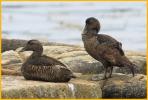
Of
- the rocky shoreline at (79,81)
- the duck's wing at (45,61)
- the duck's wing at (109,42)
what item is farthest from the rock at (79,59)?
the duck's wing at (45,61)

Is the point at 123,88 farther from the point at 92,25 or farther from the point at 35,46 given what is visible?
the point at 35,46

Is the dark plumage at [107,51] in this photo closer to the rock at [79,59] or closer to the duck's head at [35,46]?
the duck's head at [35,46]

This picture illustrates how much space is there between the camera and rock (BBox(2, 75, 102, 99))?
11.8 metres

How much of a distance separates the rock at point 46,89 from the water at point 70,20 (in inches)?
325

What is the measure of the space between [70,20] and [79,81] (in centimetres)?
1342

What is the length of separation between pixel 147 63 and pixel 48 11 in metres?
14.6

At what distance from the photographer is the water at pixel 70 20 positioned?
901 inches

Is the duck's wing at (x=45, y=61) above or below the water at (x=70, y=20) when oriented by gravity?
above

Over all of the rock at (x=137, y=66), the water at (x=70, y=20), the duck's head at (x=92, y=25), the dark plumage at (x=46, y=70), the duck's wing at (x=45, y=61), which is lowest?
the water at (x=70, y=20)

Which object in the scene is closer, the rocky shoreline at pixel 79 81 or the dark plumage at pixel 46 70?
the rocky shoreline at pixel 79 81

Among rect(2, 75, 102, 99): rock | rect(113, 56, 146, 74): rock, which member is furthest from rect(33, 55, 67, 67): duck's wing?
rect(113, 56, 146, 74): rock

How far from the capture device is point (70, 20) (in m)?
26.3

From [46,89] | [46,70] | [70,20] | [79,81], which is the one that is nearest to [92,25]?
[79,81]

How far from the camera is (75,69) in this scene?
46.9 ft
